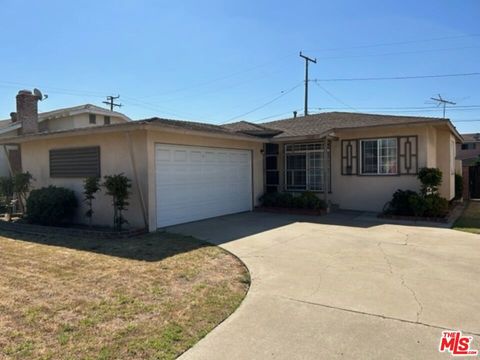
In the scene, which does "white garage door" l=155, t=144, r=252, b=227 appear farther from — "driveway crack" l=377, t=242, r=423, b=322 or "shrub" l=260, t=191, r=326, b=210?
"driveway crack" l=377, t=242, r=423, b=322

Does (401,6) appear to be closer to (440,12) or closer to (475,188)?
(440,12)

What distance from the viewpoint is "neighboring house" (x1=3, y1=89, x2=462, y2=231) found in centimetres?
934

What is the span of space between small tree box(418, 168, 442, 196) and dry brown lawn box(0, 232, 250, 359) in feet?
24.3

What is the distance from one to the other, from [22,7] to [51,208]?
230 inches

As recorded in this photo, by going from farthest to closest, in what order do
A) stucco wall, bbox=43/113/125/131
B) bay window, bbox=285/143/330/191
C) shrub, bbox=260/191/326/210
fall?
stucco wall, bbox=43/113/125/131
bay window, bbox=285/143/330/191
shrub, bbox=260/191/326/210

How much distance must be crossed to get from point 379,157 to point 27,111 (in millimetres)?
14692

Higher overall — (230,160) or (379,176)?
(230,160)

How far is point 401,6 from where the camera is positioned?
1134cm

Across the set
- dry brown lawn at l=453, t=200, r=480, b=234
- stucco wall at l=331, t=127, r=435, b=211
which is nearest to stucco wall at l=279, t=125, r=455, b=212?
stucco wall at l=331, t=127, r=435, b=211

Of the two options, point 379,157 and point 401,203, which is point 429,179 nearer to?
point 401,203

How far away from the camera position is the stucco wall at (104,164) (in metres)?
9.17

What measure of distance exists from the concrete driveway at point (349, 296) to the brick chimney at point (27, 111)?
11.5m

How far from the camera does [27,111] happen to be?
15961 mm

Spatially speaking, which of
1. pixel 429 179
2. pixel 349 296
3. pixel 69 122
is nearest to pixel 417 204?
pixel 429 179
